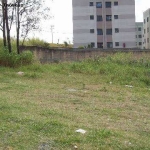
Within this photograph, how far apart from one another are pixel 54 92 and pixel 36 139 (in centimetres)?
310

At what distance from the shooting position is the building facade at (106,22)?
37.6 meters

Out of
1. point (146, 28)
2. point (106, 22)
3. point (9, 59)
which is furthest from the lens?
point (146, 28)

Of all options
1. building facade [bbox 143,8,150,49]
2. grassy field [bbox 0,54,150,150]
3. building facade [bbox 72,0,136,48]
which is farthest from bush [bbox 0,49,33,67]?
building facade [bbox 143,8,150,49]

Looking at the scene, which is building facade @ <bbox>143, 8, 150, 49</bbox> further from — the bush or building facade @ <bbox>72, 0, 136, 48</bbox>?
the bush

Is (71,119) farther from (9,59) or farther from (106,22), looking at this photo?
(106,22)

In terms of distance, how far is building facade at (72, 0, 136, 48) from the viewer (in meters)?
37.6

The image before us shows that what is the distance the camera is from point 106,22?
3794cm

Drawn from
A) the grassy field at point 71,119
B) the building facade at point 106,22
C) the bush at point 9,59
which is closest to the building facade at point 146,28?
the building facade at point 106,22

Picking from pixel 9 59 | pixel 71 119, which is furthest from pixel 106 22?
pixel 71 119

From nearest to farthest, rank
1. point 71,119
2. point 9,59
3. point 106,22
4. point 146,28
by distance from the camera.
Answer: point 71,119 < point 9,59 < point 106,22 < point 146,28

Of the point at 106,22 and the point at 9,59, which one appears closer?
the point at 9,59

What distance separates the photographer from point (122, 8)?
38.1 metres

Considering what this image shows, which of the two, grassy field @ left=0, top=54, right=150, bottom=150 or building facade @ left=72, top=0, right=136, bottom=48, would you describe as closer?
grassy field @ left=0, top=54, right=150, bottom=150

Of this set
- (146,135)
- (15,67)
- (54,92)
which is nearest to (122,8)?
(15,67)
